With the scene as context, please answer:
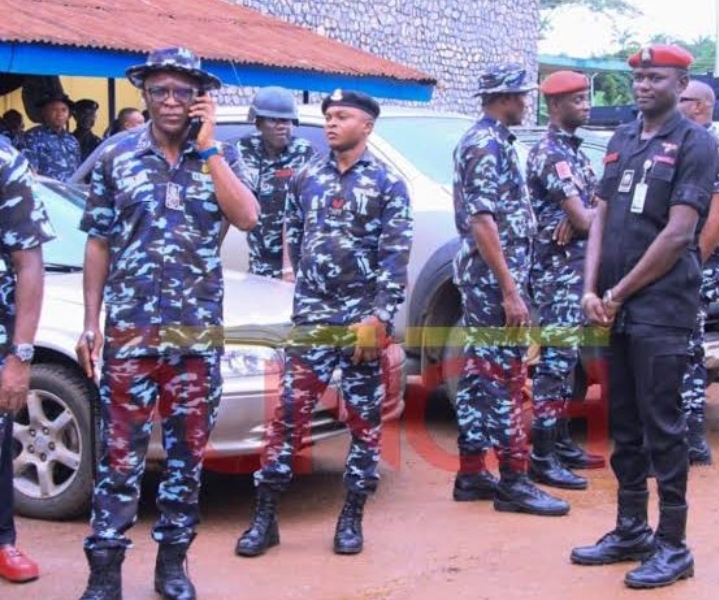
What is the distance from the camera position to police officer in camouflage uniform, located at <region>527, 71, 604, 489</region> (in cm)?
639

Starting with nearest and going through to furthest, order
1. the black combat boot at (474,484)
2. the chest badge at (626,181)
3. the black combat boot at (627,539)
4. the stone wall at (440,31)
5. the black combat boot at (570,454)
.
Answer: the chest badge at (626,181), the black combat boot at (627,539), the black combat boot at (474,484), the black combat boot at (570,454), the stone wall at (440,31)

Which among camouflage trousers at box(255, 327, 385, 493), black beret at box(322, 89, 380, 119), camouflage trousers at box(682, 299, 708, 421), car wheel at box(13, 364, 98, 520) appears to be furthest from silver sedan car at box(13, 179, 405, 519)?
camouflage trousers at box(682, 299, 708, 421)

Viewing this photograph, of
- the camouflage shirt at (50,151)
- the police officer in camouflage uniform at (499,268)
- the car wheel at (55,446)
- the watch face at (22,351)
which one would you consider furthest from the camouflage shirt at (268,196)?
the camouflage shirt at (50,151)

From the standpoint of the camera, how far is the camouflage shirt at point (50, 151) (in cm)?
1016

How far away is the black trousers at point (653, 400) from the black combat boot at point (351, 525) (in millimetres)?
1126

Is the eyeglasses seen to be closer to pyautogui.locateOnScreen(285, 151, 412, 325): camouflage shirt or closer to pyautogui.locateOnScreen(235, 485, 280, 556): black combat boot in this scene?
pyautogui.locateOnScreen(285, 151, 412, 325): camouflage shirt

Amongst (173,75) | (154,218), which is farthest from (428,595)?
(173,75)

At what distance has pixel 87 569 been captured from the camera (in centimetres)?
505

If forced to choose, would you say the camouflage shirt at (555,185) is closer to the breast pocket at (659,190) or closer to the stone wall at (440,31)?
the breast pocket at (659,190)

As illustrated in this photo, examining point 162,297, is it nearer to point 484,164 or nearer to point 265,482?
point 265,482

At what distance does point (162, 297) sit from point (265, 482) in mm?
1168

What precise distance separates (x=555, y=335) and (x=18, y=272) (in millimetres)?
3083

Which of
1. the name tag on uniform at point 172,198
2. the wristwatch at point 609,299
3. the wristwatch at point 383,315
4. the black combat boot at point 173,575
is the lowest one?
the black combat boot at point 173,575

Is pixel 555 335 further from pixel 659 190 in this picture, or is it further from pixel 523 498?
pixel 659 190
